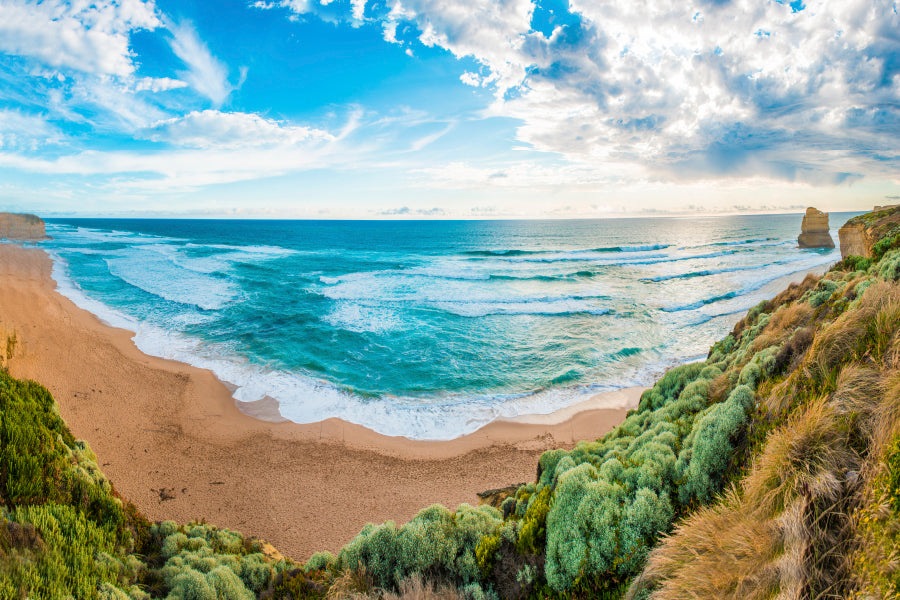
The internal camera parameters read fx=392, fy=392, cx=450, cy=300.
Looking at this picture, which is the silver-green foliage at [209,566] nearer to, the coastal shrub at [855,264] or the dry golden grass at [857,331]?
the dry golden grass at [857,331]

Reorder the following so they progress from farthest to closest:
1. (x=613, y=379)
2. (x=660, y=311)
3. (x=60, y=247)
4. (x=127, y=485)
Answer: (x=60, y=247) → (x=660, y=311) → (x=613, y=379) → (x=127, y=485)

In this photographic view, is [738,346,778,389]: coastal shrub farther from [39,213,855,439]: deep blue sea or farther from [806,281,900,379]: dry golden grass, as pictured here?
[39,213,855,439]: deep blue sea

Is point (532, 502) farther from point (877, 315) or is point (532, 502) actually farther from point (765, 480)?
point (877, 315)

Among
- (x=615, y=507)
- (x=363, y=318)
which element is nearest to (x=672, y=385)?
(x=615, y=507)

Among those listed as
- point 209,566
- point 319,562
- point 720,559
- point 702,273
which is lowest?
point 319,562

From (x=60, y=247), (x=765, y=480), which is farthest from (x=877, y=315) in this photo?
(x=60, y=247)

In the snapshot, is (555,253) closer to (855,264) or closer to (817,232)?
(817,232)
